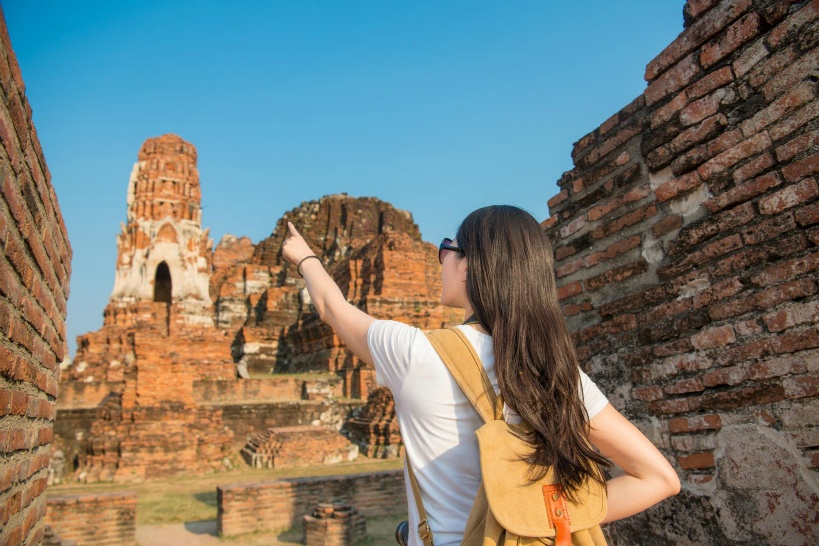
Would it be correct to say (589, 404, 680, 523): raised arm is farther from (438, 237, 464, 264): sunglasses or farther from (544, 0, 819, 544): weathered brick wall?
(544, 0, 819, 544): weathered brick wall

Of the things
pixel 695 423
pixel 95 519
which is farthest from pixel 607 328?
pixel 95 519

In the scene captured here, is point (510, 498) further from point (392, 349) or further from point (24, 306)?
point (24, 306)

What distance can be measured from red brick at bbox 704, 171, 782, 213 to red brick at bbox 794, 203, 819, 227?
13cm

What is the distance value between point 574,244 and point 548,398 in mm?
1883

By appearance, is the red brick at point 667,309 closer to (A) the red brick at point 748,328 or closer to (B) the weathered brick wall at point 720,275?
(B) the weathered brick wall at point 720,275

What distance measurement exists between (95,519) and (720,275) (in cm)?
674

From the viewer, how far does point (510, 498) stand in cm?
113

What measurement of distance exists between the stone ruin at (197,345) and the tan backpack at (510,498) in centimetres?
1089

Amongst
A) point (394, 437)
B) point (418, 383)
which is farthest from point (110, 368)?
point (418, 383)

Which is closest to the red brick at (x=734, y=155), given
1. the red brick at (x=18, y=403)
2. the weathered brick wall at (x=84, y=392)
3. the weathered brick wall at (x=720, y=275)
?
the weathered brick wall at (x=720, y=275)

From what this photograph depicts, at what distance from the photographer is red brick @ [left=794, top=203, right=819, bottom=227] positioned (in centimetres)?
191

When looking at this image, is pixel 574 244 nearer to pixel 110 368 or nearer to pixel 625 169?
pixel 625 169

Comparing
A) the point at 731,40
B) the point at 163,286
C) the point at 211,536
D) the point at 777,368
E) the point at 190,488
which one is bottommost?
the point at 211,536

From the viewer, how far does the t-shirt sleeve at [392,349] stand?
1287mm
